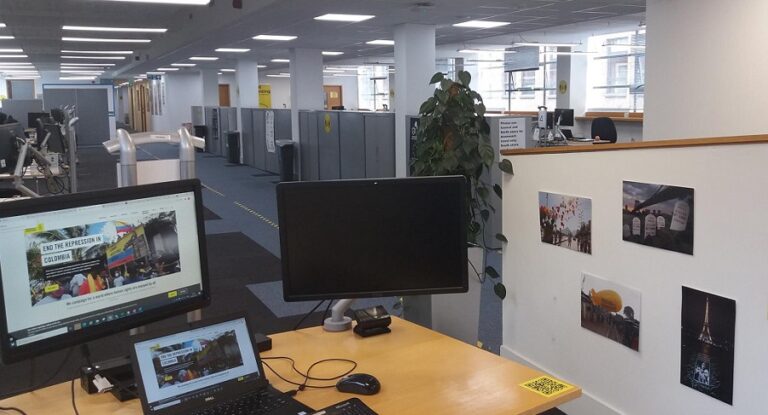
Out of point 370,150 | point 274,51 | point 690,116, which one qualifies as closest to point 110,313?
point 690,116

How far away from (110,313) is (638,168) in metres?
2.13

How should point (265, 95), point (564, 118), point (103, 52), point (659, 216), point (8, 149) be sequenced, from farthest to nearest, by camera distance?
point (265, 95), point (103, 52), point (564, 118), point (8, 149), point (659, 216)

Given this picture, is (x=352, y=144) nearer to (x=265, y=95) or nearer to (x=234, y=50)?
(x=234, y=50)

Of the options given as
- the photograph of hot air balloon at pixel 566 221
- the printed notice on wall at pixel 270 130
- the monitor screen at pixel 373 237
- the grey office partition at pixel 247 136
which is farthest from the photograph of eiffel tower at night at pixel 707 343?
the grey office partition at pixel 247 136

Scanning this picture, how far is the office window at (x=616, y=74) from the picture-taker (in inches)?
616

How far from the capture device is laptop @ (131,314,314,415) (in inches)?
68.3

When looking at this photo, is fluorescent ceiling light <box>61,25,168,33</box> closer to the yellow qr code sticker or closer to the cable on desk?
the cable on desk

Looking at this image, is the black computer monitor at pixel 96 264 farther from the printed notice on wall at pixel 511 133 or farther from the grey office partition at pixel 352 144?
the grey office partition at pixel 352 144

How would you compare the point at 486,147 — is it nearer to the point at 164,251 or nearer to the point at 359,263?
the point at 359,263

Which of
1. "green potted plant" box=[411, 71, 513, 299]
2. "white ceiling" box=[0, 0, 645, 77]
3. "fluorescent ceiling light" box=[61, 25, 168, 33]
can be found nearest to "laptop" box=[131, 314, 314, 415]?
"green potted plant" box=[411, 71, 513, 299]

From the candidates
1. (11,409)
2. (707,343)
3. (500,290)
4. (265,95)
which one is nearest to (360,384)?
(11,409)

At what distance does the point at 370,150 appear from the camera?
10.1 meters

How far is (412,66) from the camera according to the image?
9836 mm

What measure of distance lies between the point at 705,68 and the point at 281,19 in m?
5.22
